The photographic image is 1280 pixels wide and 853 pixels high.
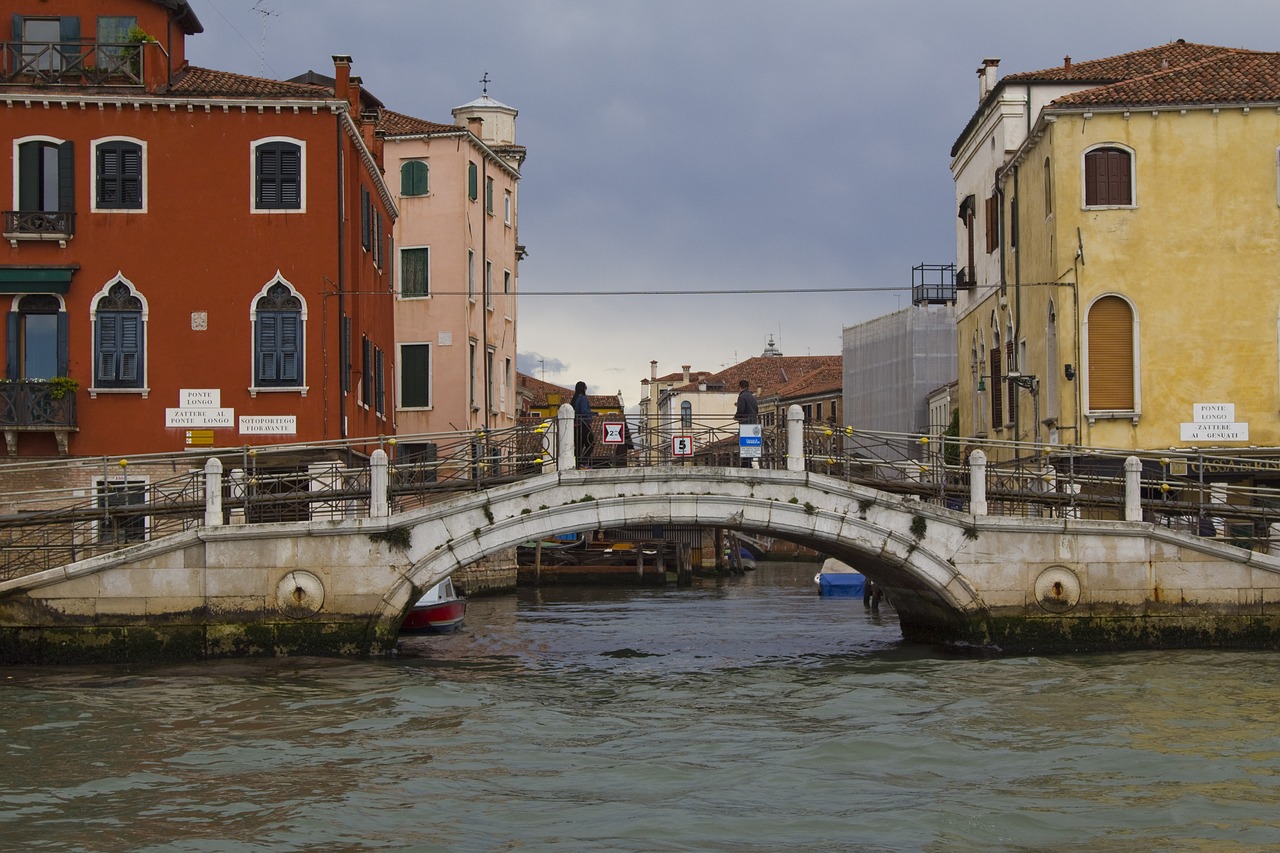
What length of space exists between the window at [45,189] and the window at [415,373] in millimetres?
13185

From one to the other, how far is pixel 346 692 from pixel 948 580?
7692mm

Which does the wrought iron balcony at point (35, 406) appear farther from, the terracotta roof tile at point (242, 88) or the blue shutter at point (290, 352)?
the terracotta roof tile at point (242, 88)

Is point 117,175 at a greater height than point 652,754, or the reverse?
point 117,175

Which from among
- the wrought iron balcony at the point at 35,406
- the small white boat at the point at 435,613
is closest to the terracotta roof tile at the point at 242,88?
the wrought iron balcony at the point at 35,406

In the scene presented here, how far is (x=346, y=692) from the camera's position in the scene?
18062mm

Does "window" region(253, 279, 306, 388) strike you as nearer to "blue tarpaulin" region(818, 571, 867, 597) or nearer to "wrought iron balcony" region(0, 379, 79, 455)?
"wrought iron balcony" region(0, 379, 79, 455)

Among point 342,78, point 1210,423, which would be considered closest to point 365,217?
point 342,78

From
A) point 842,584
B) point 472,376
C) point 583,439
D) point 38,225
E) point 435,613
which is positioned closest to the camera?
point 583,439

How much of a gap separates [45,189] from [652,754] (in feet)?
47.7

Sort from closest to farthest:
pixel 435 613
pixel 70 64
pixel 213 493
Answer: pixel 213 493
pixel 70 64
pixel 435 613

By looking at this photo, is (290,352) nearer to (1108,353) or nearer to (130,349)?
(130,349)

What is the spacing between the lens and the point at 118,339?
24.1 metres

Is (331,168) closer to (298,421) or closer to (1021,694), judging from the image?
(298,421)

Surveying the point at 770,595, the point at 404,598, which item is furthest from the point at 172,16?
the point at 770,595
